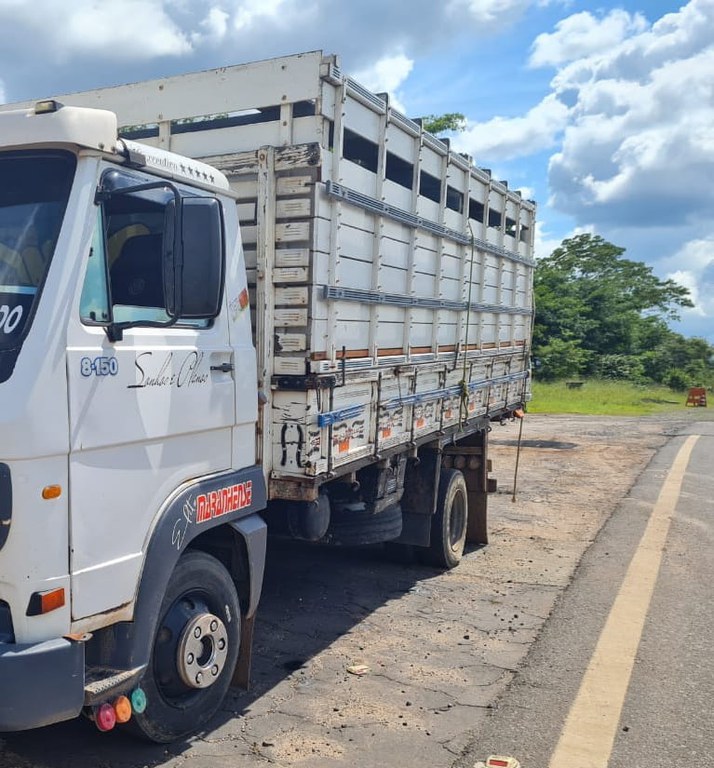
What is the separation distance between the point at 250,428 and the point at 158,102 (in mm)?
2135

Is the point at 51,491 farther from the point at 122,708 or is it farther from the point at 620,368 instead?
the point at 620,368

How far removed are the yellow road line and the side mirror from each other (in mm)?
2726

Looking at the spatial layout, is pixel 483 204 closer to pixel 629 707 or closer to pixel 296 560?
pixel 296 560

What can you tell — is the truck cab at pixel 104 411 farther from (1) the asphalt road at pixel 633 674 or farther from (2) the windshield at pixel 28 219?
(1) the asphalt road at pixel 633 674

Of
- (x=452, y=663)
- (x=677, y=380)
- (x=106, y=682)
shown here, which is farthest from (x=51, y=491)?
(x=677, y=380)

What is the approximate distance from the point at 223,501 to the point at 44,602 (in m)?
1.11

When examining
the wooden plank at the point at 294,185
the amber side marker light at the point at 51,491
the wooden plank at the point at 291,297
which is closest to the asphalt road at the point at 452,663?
the amber side marker light at the point at 51,491

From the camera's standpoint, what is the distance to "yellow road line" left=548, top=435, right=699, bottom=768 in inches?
151

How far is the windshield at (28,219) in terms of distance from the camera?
9.61ft

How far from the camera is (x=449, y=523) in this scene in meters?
7.00

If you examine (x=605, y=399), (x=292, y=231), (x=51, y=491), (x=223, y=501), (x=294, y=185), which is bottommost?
(x=605, y=399)

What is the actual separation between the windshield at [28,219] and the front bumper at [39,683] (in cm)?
120

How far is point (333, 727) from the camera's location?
4.00 m

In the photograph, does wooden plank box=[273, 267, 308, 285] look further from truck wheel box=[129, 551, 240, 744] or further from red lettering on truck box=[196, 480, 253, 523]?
truck wheel box=[129, 551, 240, 744]
